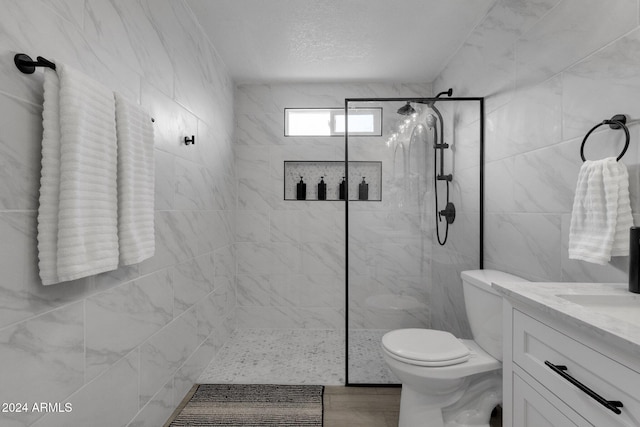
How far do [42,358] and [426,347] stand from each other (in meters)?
1.59

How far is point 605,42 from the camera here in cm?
122

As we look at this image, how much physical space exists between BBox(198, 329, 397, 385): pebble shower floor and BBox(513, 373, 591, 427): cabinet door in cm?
119

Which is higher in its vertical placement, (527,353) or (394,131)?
(394,131)

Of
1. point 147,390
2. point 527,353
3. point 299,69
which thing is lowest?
point 147,390

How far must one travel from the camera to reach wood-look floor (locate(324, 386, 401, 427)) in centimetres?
186

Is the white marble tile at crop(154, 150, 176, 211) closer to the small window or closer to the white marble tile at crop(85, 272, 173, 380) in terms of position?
the white marble tile at crop(85, 272, 173, 380)

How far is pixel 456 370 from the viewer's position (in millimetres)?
1539

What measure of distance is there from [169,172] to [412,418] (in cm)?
185

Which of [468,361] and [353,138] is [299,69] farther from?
[468,361]

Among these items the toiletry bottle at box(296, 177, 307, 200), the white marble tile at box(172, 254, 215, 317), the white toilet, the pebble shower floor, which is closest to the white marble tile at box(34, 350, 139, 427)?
the white marble tile at box(172, 254, 215, 317)

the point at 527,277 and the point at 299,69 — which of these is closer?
the point at 527,277

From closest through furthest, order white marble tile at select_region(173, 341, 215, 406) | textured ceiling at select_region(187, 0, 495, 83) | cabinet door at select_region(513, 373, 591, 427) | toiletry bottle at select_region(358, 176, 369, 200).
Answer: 1. cabinet door at select_region(513, 373, 591, 427)
2. white marble tile at select_region(173, 341, 215, 406)
3. textured ceiling at select_region(187, 0, 495, 83)
4. toiletry bottle at select_region(358, 176, 369, 200)

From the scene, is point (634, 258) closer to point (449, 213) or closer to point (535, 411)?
point (535, 411)

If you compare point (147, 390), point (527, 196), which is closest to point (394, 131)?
point (527, 196)
